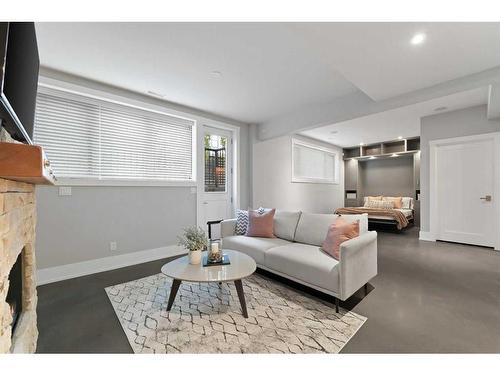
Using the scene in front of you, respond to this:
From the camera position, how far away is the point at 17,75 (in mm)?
1054

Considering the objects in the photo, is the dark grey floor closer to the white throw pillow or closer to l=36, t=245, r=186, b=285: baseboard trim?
l=36, t=245, r=186, b=285: baseboard trim

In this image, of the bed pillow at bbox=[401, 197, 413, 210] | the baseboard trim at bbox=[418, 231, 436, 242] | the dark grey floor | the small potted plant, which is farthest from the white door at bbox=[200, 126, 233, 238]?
the bed pillow at bbox=[401, 197, 413, 210]

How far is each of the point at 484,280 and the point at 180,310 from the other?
3.41 meters

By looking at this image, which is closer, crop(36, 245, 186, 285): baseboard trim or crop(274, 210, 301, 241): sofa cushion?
crop(36, 245, 186, 285): baseboard trim

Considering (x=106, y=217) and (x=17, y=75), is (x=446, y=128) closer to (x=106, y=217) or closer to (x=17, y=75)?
(x=17, y=75)

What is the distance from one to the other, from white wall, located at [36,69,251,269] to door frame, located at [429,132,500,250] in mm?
4642

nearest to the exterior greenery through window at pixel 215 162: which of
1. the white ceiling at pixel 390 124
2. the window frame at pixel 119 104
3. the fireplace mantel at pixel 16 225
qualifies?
the window frame at pixel 119 104

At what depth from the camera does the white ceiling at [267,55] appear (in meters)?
1.95

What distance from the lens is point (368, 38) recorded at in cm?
195

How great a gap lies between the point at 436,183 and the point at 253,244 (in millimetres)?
4156

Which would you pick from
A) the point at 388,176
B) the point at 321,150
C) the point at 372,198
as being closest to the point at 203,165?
the point at 321,150

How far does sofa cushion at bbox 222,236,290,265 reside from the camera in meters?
2.70
